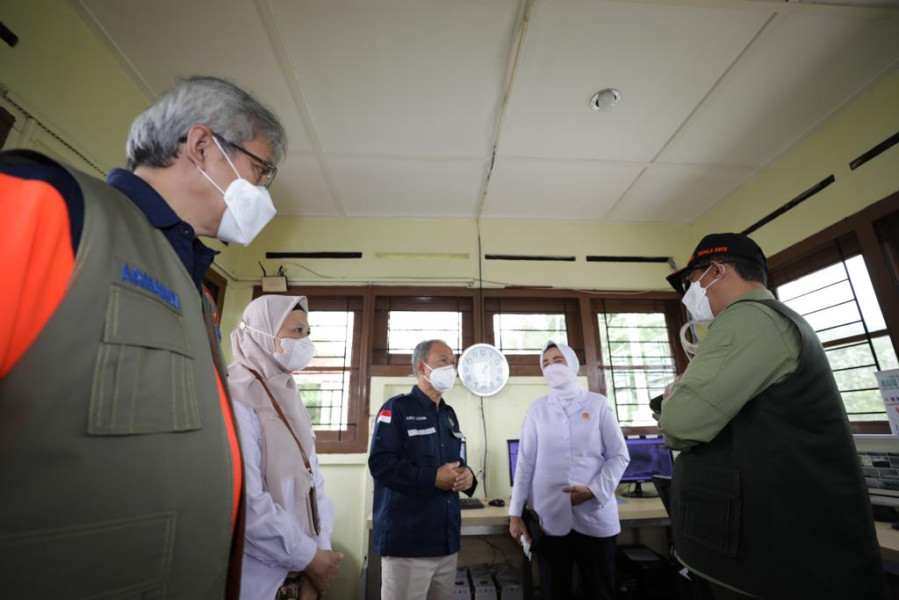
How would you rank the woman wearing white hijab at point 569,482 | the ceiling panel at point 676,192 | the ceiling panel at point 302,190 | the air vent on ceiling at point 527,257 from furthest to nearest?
1. the air vent on ceiling at point 527,257
2. the ceiling panel at point 676,192
3. the ceiling panel at point 302,190
4. the woman wearing white hijab at point 569,482

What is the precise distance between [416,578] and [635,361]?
2.72 m

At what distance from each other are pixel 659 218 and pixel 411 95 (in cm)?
279

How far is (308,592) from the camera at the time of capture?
130cm

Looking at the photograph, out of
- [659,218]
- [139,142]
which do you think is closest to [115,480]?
[139,142]

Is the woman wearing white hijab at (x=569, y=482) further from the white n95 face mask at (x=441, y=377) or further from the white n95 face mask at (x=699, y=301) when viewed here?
the white n95 face mask at (x=699, y=301)

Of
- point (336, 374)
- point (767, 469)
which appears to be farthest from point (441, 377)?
point (767, 469)

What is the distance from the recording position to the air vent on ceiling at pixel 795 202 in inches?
104

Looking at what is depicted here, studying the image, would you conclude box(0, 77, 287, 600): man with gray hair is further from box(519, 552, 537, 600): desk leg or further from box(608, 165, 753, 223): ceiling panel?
box(608, 165, 753, 223): ceiling panel

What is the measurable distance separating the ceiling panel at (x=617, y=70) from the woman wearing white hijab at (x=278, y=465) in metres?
1.85

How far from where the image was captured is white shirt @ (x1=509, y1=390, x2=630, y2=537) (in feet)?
7.36

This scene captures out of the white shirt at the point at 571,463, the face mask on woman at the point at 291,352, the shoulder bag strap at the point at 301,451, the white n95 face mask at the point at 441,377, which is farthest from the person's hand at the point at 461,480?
the face mask on woman at the point at 291,352

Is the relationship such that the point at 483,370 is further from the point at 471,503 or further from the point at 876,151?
the point at 876,151

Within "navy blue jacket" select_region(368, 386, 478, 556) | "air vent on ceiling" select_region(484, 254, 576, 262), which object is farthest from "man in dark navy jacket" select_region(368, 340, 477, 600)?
"air vent on ceiling" select_region(484, 254, 576, 262)

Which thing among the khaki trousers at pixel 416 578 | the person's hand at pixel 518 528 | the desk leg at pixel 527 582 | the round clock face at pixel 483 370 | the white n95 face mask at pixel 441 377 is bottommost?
the desk leg at pixel 527 582
